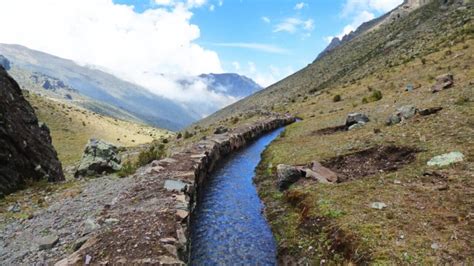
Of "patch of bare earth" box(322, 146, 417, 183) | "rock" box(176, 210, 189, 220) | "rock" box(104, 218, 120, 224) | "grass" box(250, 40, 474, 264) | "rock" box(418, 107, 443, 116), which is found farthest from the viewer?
"rock" box(418, 107, 443, 116)

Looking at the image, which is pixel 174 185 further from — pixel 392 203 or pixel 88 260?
pixel 392 203

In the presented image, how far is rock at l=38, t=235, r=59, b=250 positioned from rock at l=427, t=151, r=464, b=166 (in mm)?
15041

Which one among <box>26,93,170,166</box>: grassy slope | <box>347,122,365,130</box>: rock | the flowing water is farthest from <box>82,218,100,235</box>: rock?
<box>26,93,170,166</box>: grassy slope

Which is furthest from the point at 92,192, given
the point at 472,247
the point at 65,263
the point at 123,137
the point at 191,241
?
the point at 123,137

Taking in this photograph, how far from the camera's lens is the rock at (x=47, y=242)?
12867 millimetres

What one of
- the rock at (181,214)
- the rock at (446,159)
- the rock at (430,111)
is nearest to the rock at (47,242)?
the rock at (181,214)

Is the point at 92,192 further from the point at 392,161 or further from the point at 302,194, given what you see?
the point at 392,161

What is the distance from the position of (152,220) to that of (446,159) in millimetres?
12347

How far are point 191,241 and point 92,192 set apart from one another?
7.37 meters

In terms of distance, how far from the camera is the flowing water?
1430 centimetres

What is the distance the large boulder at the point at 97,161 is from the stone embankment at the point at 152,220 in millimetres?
4956

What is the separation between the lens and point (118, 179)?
2250 centimetres

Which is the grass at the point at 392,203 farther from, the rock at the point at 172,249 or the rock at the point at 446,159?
the rock at the point at 172,249

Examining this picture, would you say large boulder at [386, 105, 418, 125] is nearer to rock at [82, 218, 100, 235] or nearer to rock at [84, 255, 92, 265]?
rock at [82, 218, 100, 235]
